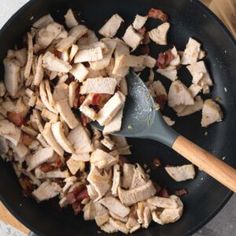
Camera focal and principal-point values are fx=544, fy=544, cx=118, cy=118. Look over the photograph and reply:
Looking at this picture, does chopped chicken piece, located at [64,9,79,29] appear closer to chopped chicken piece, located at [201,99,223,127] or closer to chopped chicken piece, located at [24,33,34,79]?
chopped chicken piece, located at [24,33,34,79]

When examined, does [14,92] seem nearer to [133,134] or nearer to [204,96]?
[133,134]

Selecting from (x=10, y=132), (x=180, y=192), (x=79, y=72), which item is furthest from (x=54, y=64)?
(x=180, y=192)

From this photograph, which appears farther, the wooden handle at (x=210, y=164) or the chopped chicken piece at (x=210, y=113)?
the chopped chicken piece at (x=210, y=113)

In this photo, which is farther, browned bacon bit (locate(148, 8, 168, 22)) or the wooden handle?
browned bacon bit (locate(148, 8, 168, 22))

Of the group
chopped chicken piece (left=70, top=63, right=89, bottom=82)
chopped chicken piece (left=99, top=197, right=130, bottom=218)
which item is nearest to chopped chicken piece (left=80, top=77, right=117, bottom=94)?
chopped chicken piece (left=70, top=63, right=89, bottom=82)

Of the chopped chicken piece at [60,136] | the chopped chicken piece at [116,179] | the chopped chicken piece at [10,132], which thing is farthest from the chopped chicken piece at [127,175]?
the chopped chicken piece at [10,132]

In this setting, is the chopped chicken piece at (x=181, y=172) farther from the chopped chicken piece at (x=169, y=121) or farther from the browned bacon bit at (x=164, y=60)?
the browned bacon bit at (x=164, y=60)
